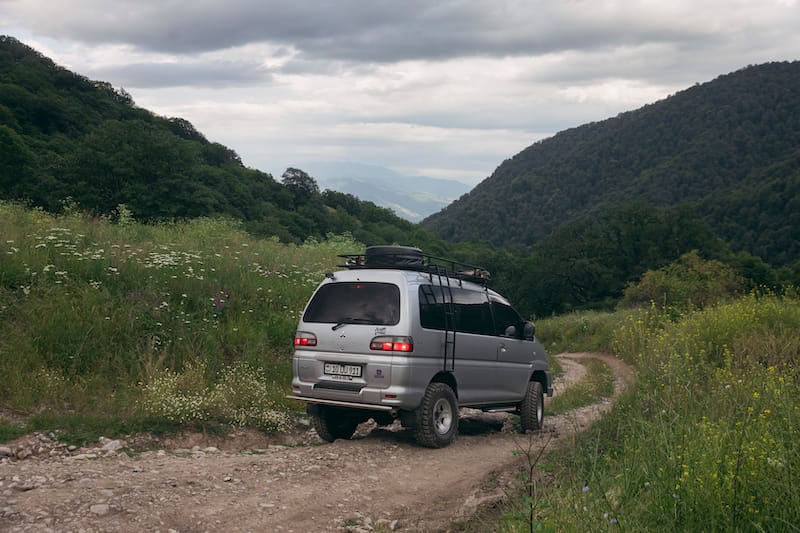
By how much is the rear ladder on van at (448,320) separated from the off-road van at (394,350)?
13mm

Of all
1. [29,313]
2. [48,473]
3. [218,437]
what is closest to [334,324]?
[218,437]

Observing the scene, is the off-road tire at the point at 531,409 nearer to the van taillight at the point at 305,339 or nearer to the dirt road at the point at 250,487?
the dirt road at the point at 250,487

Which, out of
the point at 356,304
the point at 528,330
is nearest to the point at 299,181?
the point at 528,330

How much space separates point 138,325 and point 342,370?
4.43 meters

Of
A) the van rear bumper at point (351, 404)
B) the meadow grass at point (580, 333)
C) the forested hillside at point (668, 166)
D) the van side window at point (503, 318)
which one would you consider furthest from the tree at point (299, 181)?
the van rear bumper at point (351, 404)

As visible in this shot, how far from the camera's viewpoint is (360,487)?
6.36 meters

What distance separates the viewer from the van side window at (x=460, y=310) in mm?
8375

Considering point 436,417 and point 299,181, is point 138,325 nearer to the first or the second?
point 436,417

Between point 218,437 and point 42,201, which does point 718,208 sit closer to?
point 42,201

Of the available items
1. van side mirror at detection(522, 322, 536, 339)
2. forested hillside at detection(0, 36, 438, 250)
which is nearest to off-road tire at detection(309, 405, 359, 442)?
van side mirror at detection(522, 322, 536, 339)

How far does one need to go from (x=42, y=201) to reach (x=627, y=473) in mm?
45112

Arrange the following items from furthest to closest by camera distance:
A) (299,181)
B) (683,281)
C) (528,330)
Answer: (299,181)
(683,281)
(528,330)

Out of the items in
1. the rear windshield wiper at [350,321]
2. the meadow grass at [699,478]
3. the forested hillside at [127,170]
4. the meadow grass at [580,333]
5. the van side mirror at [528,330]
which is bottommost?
the meadow grass at [580,333]

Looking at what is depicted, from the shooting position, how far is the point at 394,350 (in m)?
7.81
